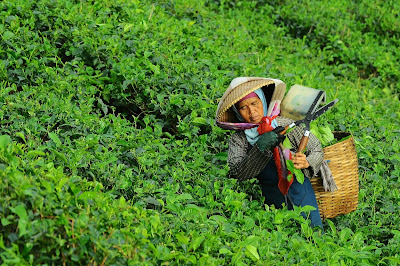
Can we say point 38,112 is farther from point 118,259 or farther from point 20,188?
point 118,259

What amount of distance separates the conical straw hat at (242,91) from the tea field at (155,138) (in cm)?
46

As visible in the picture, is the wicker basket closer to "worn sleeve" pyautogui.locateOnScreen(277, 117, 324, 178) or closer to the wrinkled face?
"worn sleeve" pyautogui.locateOnScreen(277, 117, 324, 178)

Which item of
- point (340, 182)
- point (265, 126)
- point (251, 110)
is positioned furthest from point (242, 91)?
point (340, 182)

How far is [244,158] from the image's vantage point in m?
3.74

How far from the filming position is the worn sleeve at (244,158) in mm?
3650

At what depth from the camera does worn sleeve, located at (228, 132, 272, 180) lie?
144 inches

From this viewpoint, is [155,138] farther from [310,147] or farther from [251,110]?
[310,147]

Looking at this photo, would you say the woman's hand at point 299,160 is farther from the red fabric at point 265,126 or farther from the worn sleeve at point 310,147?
the red fabric at point 265,126

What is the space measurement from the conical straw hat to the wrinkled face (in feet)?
0.31

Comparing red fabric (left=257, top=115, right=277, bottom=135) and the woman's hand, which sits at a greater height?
red fabric (left=257, top=115, right=277, bottom=135)

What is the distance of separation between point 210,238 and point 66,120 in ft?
5.54

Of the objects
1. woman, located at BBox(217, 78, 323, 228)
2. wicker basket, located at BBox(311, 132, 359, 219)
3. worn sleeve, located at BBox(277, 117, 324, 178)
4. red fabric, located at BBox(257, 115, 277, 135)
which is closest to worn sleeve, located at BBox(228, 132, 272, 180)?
woman, located at BBox(217, 78, 323, 228)

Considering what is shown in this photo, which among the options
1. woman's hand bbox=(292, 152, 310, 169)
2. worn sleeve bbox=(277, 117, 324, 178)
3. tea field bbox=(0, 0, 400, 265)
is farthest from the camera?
worn sleeve bbox=(277, 117, 324, 178)

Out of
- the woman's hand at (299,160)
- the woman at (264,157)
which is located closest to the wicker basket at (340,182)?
the woman at (264,157)
